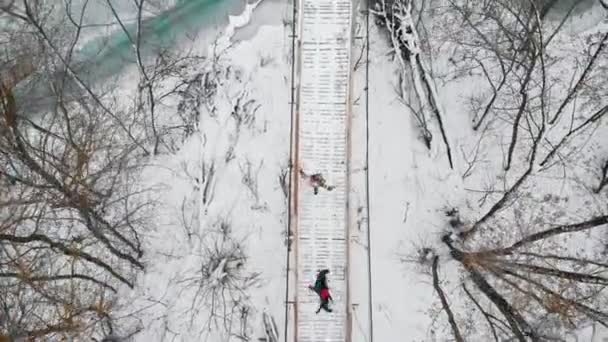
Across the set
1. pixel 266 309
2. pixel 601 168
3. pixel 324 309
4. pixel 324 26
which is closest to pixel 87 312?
pixel 266 309

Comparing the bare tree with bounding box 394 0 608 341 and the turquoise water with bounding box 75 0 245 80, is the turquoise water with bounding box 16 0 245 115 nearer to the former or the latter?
the turquoise water with bounding box 75 0 245 80

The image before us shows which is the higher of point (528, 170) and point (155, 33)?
point (155, 33)

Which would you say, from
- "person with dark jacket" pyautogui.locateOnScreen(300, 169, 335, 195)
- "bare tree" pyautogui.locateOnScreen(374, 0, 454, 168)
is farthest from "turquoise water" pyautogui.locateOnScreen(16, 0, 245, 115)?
"person with dark jacket" pyautogui.locateOnScreen(300, 169, 335, 195)

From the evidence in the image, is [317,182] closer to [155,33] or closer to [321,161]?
[321,161]

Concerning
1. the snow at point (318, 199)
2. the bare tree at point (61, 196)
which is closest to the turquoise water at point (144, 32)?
the bare tree at point (61, 196)

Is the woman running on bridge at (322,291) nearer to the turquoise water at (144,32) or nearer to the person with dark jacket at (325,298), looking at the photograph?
the person with dark jacket at (325,298)

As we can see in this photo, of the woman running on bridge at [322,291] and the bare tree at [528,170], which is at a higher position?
the bare tree at [528,170]

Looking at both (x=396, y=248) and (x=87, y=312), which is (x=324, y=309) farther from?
(x=87, y=312)

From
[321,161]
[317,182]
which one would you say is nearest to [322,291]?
[317,182]
